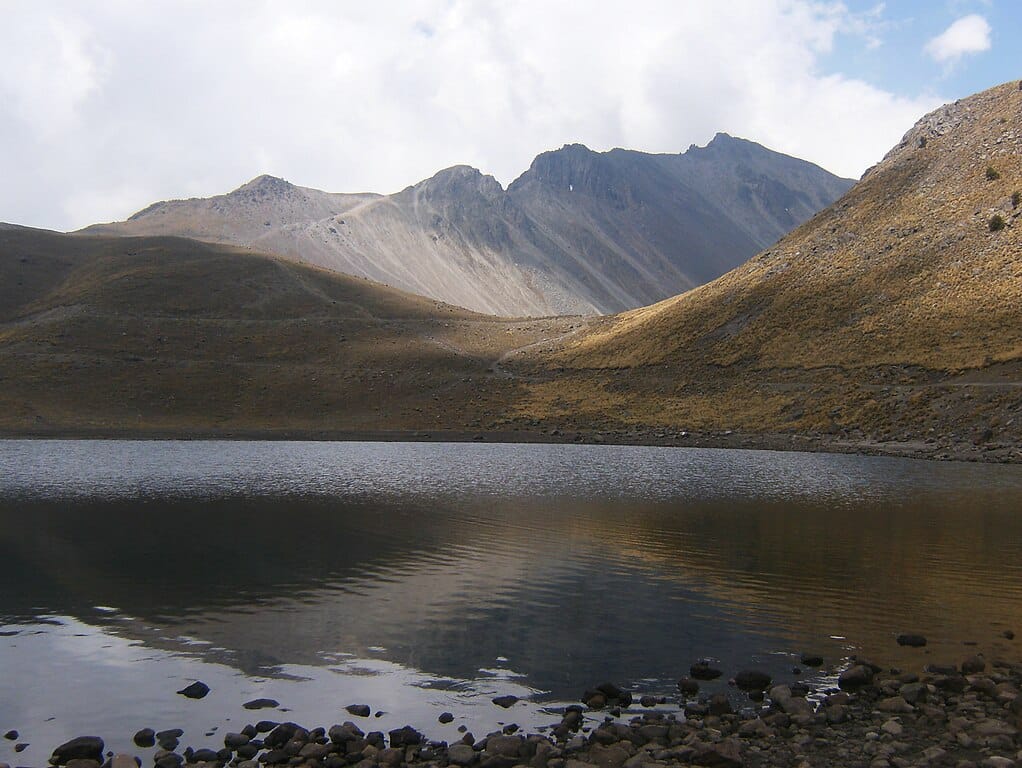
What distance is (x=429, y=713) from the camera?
1748 cm

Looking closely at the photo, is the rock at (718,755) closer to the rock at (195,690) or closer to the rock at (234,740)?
the rock at (234,740)

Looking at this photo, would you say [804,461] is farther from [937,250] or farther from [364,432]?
[937,250]

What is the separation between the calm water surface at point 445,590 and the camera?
18922 mm

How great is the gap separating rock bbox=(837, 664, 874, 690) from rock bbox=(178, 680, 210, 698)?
47.3 feet

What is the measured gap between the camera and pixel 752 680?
1892 centimetres

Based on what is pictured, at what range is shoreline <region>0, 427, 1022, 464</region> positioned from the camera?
82.9 metres

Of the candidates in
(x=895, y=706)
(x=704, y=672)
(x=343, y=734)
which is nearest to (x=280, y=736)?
(x=343, y=734)

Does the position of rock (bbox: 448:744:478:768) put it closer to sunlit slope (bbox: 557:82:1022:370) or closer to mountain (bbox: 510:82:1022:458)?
mountain (bbox: 510:82:1022:458)

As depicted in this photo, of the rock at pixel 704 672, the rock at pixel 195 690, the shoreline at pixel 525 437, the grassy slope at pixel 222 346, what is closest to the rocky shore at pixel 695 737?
the rock at pixel 704 672

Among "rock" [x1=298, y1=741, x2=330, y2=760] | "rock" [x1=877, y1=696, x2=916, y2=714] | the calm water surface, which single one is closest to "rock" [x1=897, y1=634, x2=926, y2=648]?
the calm water surface

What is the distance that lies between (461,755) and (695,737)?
4502mm

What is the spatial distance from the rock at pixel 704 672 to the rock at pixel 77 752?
41.9 feet

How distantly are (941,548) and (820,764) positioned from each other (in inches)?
953

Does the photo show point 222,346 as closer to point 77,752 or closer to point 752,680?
point 77,752
